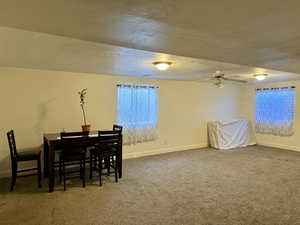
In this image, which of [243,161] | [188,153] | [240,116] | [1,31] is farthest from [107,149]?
[240,116]

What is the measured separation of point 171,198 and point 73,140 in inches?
71.6

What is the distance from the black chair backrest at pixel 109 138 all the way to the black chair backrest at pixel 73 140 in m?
0.25

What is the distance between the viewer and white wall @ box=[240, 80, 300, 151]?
6.43 metres

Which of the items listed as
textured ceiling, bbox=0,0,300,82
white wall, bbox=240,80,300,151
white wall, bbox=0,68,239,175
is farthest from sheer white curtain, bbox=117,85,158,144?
white wall, bbox=240,80,300,151

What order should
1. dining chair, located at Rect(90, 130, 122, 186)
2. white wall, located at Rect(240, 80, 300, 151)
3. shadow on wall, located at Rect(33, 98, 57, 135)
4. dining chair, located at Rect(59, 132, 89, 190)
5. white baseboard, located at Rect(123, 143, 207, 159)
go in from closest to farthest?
dining chair, located at Rect(59, 132, 89, 190) < dining chair, located at Rect(90, 130, 122, 186) < shadow on wall, located at Rect(33, 98, 57, 135) < white baseboard, located at Rect(123, 143, 207, 159) < white wall, located at Rect(240, 80, 300, 151)

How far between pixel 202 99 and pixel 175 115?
119 centimetres

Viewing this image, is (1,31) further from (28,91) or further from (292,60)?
(292,60)

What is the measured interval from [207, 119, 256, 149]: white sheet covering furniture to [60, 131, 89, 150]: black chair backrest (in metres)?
4.34

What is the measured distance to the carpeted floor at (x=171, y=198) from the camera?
2.62m

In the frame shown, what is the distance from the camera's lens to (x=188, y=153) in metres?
6.08

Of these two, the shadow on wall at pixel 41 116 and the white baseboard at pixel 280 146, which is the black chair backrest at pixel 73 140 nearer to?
the shadow on wall at pixel 41 116

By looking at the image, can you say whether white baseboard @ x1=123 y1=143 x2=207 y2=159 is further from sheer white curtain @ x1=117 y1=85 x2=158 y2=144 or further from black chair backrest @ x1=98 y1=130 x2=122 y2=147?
black chair backrest @ x1=98 y1=130 x2=122 y2=147

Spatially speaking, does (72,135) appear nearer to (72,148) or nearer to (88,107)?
(72,148)

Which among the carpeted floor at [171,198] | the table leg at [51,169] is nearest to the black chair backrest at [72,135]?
the table leg at [51,169]
